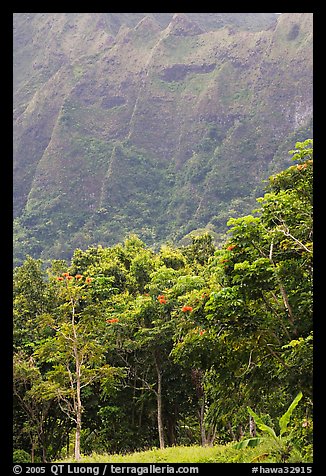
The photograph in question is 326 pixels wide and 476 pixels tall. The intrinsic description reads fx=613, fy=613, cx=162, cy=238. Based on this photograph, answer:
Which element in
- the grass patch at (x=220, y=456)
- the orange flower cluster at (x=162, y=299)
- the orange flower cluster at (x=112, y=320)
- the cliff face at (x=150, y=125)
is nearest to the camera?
the grass patch at (x=220, y=456)

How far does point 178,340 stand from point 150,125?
9621cm

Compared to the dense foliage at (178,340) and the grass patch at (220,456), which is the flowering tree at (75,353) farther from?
the grass patch at (220,456)

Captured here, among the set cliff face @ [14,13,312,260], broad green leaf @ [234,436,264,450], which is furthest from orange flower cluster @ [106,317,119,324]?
cliff face @ [14,13,312,260]

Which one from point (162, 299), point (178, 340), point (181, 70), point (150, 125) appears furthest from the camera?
point (181, 70)

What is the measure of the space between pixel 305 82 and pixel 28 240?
48.4 metres

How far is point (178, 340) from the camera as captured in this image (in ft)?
33.3

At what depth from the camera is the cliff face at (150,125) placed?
7862 cm

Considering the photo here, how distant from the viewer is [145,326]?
1234 cm

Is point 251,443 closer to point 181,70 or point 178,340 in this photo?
point 178,340

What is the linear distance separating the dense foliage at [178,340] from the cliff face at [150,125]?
5338 cm

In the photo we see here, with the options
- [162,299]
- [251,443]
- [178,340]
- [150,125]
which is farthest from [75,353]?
[150,125]

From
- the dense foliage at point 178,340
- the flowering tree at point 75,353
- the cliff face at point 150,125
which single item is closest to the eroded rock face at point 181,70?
the cliff face at point 150,125
